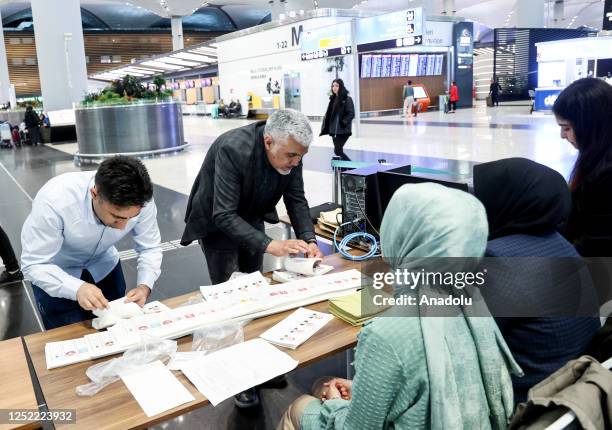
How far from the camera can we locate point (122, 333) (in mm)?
1759

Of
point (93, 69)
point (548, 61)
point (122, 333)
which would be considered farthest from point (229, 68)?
point (122, 333)

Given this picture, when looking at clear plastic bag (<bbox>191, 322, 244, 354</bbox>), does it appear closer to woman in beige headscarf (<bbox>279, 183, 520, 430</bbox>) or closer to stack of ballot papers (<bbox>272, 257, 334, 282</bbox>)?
stack of ballot papers (<bbox>272, 257, 334, 282</bbox>)

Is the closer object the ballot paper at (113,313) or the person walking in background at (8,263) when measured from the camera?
the ballot paper at (113,313)

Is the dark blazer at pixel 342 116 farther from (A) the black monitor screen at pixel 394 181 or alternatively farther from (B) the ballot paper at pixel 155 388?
(B) the ballot paper at pixel 155 388

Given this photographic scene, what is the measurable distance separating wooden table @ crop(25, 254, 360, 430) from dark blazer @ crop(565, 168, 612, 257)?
4.11 ft

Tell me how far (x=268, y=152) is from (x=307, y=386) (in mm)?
1280

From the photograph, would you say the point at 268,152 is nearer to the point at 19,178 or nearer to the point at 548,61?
the point at 19,178

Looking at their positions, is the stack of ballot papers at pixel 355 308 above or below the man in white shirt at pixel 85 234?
below

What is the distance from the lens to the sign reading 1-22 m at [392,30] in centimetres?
1302

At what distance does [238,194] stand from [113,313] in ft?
2.81

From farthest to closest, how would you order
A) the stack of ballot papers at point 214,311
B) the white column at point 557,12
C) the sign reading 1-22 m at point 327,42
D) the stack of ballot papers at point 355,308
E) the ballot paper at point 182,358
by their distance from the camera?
1. the white column at point 557,12
2. the sign reading 1-22 m at point 327,42
3. the stack of ballot papers at point 355,308
4. the stack of ballot papers at point 214,311
5. the ballot paper at point 182,358

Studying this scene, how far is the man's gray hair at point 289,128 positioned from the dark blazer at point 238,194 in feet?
0.60

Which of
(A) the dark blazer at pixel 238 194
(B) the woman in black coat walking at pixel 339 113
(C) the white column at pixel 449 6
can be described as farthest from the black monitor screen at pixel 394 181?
(C) the white column at pixel 449 6

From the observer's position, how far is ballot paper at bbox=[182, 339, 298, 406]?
4.70ft
